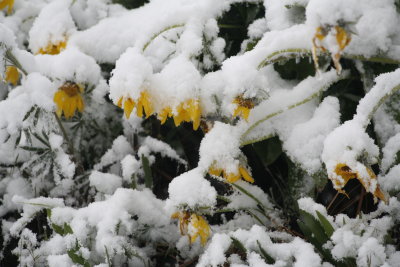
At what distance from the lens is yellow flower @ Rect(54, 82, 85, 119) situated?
1.29 m

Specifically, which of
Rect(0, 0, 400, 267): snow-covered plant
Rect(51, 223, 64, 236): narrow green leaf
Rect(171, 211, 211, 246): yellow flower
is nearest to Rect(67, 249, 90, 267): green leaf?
Rect(0, 0, 400, 267): snow-covered plant

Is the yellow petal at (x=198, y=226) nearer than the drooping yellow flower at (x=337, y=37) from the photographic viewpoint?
No

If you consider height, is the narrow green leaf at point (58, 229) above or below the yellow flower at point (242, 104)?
below

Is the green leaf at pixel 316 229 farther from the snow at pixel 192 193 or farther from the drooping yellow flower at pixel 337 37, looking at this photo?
the drooping yellow flower at pixel 337 37

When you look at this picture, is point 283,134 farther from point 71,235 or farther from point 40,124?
point 40,124

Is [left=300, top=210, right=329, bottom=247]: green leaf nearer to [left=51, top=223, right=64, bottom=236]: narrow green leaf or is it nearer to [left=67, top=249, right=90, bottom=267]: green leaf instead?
[left=67, top=249, right=90, bottom=267]: green leaf

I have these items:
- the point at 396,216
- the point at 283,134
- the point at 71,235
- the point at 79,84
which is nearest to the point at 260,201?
the point at 283,134

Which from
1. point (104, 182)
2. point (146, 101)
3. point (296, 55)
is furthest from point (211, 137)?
point (104, 182)

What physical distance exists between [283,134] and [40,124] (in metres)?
0.75

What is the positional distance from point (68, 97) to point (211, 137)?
0.50 metres

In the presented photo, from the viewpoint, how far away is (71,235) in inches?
45.1

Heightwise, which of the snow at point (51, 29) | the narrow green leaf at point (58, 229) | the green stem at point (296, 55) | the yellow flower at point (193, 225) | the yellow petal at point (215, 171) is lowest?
the narrow green leaf at point (58, 229)

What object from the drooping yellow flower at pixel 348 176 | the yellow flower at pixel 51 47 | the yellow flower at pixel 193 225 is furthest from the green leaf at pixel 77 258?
the yellow flower at pixel 51 47

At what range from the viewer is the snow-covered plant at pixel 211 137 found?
1.01 meters
